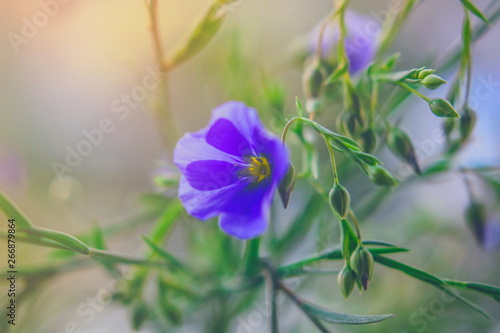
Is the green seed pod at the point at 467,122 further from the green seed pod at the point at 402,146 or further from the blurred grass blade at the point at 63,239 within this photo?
Result: the blurred grass blade at the point at 63,239

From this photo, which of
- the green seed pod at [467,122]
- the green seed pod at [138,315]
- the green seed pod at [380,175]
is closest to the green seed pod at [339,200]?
the green seed pod at [380,175]

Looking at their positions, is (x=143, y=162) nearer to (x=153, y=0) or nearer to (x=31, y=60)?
(x=31, y=60)

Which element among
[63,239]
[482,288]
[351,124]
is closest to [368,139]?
[351,124]

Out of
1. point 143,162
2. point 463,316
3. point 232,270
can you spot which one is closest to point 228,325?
point 232,270

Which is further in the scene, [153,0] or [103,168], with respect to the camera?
[103,168]

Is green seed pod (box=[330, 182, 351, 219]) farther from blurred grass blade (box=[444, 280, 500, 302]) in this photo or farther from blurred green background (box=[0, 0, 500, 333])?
blurred green background (box=[0, 0, 500, 333])

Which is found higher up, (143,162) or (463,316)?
(143,162)

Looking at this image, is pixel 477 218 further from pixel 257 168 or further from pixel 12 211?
pixel 12 211
